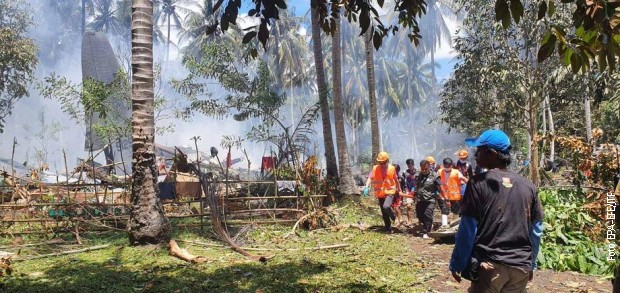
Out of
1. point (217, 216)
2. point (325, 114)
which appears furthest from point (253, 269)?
point (325, 114)

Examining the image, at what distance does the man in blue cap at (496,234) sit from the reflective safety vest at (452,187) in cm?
665

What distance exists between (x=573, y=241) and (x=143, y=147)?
6.87 metres

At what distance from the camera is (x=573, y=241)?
7242 mm

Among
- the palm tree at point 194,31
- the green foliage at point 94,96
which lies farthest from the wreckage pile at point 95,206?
the palm tree at point 194,31

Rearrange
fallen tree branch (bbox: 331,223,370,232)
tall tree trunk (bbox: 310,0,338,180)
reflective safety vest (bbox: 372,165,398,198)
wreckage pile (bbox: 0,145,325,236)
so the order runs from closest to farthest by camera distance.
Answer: wreckage pile (bbox: 0,145,325,236) → reflective safety vest (bbox: 372,165,398,198) → fallen tree branch (bbox: 331,223,370,232) → tall tree trunk (bbox: 310,0,338,180)

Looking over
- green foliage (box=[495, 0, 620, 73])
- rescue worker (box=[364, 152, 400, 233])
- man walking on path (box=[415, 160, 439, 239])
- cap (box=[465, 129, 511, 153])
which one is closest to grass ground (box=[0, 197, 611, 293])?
man walking on path (box=[415, 160, 439, 239])

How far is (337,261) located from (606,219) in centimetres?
386

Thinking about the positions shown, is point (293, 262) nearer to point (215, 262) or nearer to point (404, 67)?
point (215, 262)

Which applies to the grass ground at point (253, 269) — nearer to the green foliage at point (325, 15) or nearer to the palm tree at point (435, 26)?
A: the green foliage at point (325, 15)

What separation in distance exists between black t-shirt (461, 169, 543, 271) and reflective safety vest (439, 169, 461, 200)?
6.70 m

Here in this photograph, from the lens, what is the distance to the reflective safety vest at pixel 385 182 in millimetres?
9602

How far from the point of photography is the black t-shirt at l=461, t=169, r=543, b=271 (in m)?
2.99

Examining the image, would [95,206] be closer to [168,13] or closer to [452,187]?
[452,187]

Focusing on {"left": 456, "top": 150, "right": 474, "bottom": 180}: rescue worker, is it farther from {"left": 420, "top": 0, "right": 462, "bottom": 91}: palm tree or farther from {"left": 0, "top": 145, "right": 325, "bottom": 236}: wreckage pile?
{"left": 420, "top": 0, "right": 462, "bottom": 91}: palm tree
